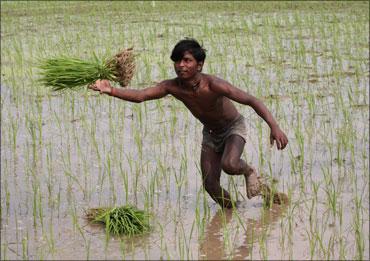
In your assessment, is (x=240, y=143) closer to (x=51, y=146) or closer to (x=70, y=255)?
(x=70, y=255)

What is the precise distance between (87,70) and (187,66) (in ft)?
1.84

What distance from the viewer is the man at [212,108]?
398 centimetres

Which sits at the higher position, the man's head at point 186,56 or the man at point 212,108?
the man's head at point 186,56

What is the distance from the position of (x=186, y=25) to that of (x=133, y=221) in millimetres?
7290

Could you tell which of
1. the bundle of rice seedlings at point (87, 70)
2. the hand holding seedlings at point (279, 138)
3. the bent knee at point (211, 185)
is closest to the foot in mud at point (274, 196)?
the bent knee at point (211, 185)

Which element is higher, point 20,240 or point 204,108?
point 204,108

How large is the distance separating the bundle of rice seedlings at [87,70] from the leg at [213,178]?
0.62 m

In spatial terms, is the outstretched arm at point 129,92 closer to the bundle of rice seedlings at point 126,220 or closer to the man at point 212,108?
the man at point 212,108

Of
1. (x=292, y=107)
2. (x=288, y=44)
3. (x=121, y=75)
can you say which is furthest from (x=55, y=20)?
(x=121, y=75)

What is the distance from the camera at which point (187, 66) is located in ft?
13.1

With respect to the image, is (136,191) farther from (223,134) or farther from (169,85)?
(169,85)

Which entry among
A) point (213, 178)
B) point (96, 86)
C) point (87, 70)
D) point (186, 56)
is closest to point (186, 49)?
point (186, 56)

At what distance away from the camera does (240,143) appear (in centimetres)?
427

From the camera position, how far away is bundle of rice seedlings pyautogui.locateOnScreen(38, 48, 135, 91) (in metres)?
4.12
